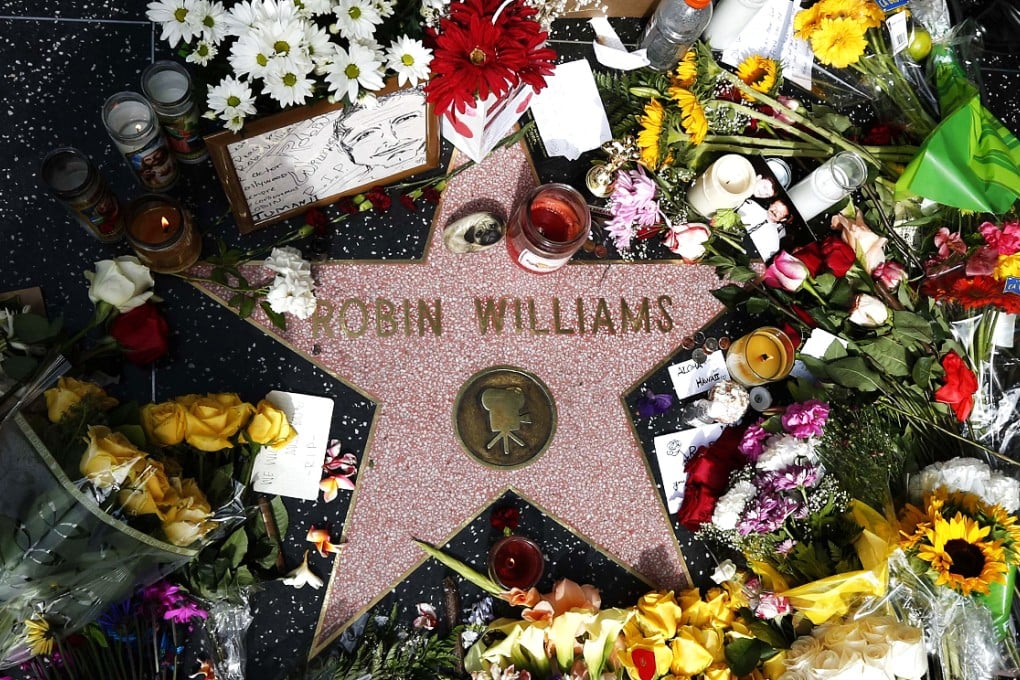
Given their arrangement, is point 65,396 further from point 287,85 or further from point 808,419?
point 808,419

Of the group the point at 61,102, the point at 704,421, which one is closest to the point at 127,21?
the point at 61,102

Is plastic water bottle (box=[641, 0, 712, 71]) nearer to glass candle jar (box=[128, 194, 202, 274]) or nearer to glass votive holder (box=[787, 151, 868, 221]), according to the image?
glass votive holder (box=[787, 151, 868, 221])

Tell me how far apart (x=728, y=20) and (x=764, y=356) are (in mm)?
549

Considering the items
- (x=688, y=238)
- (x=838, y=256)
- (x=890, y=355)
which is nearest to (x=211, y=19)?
(x=688, y=238)

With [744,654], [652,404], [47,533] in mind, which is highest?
[47,533]

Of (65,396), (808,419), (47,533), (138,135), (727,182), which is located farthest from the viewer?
(727,182)

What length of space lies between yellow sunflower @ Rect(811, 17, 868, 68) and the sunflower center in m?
0.76

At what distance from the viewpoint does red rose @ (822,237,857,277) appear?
47.8 inches

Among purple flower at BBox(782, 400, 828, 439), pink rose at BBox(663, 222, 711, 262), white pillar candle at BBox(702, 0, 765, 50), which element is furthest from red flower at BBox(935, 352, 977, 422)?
white pillar candle at BBox(702, 0, 765, 50)

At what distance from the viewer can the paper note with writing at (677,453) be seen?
1.21 meters

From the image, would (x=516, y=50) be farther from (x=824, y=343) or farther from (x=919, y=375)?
(x=919, y=375)

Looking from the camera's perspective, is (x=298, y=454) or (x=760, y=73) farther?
(x=760, y=73)

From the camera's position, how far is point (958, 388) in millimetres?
1131

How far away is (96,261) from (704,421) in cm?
95
